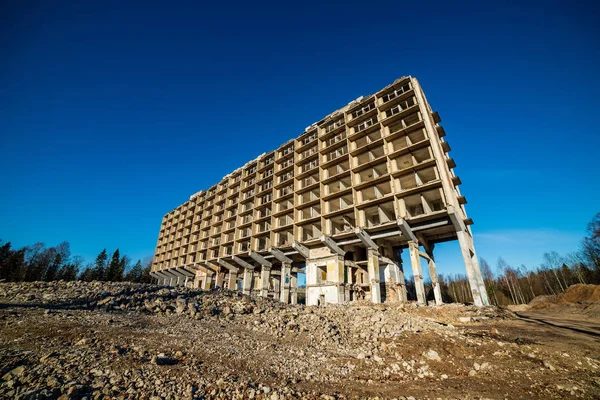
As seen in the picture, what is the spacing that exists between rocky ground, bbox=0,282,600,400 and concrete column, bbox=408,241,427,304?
1005 cm

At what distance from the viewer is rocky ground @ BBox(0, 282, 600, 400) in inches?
169

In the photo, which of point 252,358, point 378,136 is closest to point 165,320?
point 252,358

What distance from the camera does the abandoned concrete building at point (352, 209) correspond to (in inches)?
833

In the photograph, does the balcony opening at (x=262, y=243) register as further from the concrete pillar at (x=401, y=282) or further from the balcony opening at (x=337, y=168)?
the concrete pillar at (x=401, y=282)

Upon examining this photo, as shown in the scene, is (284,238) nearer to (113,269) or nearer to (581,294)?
(581,294)

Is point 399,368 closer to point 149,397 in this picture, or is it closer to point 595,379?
point 595,379

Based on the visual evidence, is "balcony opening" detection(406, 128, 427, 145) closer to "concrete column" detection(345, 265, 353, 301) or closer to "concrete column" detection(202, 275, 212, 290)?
"concrete column" detection(345, 265, 353, 301)

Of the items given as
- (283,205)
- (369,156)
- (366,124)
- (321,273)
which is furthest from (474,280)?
(283,205)

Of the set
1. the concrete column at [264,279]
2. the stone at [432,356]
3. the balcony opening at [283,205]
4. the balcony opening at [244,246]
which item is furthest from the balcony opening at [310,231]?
the stone at [432,356]

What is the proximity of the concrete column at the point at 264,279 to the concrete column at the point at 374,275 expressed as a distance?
50.4ft

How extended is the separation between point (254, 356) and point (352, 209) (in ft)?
63.3

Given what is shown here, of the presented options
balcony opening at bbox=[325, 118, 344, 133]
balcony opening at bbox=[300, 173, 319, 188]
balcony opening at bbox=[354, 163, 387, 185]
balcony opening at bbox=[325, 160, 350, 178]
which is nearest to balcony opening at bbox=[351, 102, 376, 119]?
balcony opening at bbox=[325, 118, 344, 133]

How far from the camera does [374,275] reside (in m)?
22.3

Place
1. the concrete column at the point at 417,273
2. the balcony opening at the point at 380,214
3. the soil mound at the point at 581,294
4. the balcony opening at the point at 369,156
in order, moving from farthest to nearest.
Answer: the soil mound at the point at 581,294 < the balcony opening at the point at 369,156 < the balcony opening at the point at 380,214 < the concrete column at the point at 417,273
